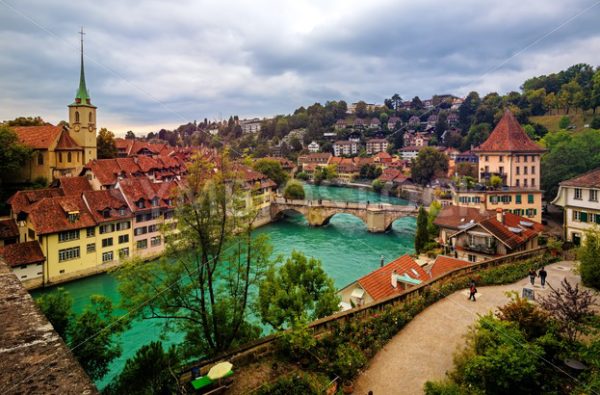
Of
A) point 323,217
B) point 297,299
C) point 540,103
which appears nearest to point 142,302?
point 297,299

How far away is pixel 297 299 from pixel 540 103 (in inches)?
4253

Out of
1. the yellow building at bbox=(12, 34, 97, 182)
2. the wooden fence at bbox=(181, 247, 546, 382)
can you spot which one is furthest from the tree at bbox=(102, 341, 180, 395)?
the yellow building at bbox=(12, 34, 97, 182)

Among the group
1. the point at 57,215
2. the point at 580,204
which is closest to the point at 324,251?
the point at 580,204

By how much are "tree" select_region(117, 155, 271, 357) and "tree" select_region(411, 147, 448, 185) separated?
225 ft

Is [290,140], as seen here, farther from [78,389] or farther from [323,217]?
[78,389]

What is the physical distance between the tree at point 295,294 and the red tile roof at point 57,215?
2009cm

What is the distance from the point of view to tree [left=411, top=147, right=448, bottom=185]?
3022 inches

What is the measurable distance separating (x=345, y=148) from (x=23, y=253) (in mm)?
112290

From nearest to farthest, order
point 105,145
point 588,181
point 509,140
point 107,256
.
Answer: point 588,181, point 107,256, point 509,140, point 105,145

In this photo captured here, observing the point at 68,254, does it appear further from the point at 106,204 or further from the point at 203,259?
the point at 203,259

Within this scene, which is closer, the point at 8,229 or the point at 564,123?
the point at 8,229

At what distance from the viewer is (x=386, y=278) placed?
17.1 meters

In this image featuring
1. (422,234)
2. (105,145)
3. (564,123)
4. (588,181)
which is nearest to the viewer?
(588,181)

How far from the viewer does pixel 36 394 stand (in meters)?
2.71
